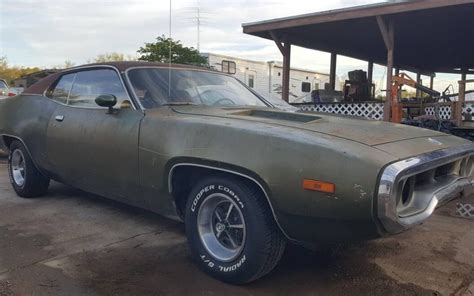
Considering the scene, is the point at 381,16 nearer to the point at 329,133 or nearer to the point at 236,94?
the point at 236,94

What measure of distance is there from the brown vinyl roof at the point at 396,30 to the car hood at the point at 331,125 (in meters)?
7.63

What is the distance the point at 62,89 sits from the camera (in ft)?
16.4

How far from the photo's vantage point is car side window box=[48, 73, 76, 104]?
16.0 feet

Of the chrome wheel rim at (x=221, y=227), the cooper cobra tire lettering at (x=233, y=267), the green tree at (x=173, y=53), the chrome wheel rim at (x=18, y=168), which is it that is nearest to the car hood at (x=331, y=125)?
the chrome wheel rim at (x=221, y=227)

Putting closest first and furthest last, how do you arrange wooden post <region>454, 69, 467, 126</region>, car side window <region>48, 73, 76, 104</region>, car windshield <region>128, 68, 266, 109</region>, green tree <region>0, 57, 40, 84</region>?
car windshield <region>128, 68, 266, 109</region> → car side window <region>48, 73, 76, 104</region> → wooden post <region>454, 69, 467, 126</region> → green tree <region>0, 57, 40, 84</region>

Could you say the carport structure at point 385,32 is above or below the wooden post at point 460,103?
above

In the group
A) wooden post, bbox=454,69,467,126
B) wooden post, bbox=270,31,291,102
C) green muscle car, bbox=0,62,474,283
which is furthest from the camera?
wooden post, bbox=270,31,291,102

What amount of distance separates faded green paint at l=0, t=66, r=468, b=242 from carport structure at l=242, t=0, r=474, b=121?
26.8ft

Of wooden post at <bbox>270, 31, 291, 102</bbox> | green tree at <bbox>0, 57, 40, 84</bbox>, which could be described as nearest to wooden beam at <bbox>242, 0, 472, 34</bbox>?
wooden post at <bbox>270, 31, 291, 102</bbox>

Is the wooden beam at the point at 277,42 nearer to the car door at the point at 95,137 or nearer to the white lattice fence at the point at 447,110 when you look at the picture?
the white lattice fence at the point at 447,110

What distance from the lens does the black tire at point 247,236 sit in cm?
295

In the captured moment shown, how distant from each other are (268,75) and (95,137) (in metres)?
20.0

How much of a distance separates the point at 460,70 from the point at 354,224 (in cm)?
2638

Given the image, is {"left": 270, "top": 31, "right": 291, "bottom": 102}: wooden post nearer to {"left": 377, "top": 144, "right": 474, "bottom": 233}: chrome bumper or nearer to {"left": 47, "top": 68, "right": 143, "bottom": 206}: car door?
{"left": 47, "top": 68, "right": 143, "bottom": 206}: car door
